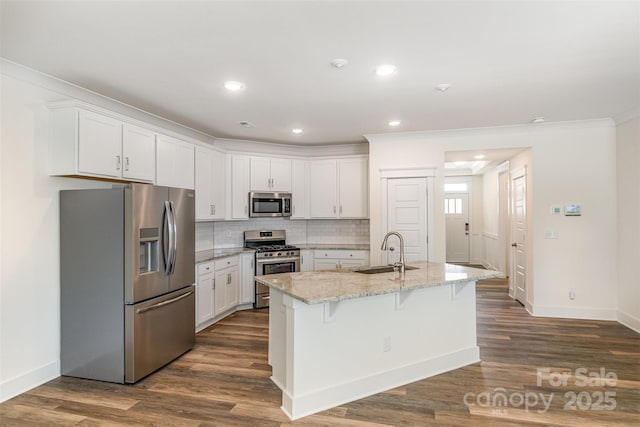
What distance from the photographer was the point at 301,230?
639 cm

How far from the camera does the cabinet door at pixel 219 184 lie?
202 inches

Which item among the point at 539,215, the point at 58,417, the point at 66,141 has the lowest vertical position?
the point at 58,417

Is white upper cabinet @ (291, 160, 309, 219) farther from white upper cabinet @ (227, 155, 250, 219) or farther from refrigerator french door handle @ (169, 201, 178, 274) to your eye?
refrigerator french door handle @ (169, 201, 178, 274)

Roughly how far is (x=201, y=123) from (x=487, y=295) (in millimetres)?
5386

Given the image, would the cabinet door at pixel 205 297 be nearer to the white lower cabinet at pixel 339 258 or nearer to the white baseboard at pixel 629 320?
the white lower cabinet at pixel 339 258

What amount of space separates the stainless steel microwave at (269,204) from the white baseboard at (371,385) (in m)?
3.32

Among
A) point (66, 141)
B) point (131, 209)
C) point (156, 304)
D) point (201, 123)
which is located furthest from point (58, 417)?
point (201, 123)

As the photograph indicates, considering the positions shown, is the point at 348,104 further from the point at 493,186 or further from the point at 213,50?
the point at 493,186

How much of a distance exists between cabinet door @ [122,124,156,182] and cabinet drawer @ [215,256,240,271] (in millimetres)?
1426

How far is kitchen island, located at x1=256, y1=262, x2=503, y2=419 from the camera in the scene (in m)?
2.58

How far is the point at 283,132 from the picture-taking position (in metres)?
5.12

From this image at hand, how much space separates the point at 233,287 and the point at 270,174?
1861 mm

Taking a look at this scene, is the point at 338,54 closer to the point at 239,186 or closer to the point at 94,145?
the point at 94,145

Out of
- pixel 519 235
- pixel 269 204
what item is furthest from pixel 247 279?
pixel 519 235
